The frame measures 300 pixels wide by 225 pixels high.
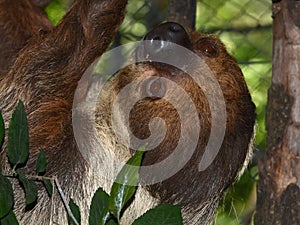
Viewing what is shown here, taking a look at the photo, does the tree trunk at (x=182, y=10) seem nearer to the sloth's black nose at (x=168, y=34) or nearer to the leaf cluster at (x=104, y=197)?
the sloth's black nose at (x=168, y=34)

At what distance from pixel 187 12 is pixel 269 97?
2.27 metres

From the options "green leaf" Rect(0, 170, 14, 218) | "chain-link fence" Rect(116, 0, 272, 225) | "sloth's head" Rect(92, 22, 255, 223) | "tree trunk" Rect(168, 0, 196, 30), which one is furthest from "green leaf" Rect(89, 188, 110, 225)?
"chain-link fence" Rect(116, 0, 272, 225)

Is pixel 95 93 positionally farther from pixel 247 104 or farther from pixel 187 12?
pixel 187 12

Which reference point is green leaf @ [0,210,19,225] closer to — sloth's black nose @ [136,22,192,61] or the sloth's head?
the sloth's head

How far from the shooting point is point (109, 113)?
16.1 feet

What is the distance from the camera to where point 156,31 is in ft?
15.1

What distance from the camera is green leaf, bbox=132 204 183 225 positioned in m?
3.30

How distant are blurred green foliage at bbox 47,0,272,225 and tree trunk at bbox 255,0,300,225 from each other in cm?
357

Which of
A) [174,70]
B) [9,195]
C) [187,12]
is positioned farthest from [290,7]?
[187,12]

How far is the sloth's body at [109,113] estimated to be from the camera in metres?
4.61

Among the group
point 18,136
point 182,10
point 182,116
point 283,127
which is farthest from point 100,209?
point 182,10

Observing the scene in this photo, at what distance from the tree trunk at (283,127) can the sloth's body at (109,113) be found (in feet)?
2.23

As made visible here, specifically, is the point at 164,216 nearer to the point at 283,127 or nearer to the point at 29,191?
the point at 29,191

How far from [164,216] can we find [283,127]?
36.6 inches
